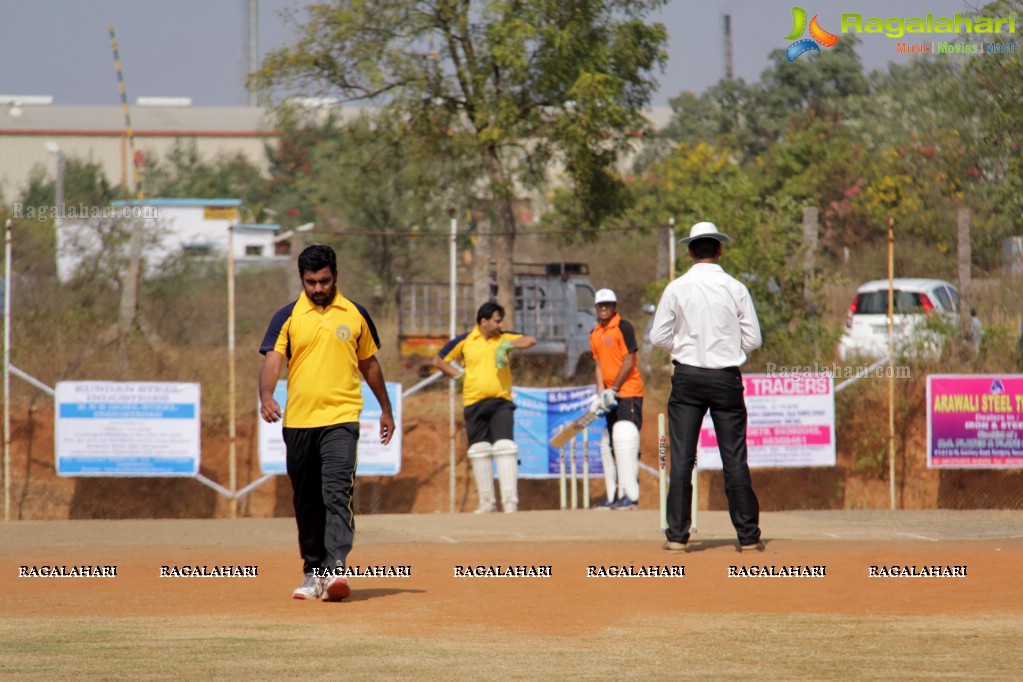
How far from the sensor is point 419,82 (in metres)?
21.1

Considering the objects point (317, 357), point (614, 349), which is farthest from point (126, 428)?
point (317, 357)

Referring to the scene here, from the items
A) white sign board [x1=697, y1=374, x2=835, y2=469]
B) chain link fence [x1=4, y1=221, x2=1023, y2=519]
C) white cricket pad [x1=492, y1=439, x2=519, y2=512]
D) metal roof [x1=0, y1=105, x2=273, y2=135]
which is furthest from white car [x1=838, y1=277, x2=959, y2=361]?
metal roof [x1=0, y1=105, x2=273, y2=135]

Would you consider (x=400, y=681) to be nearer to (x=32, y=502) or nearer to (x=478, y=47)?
(x=32, y=502)

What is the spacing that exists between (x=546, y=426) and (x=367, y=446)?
2.21 m

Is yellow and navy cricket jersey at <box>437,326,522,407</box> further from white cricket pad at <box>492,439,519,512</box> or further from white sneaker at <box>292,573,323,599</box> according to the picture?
white sneaker at <box>292,573,323,599</box>

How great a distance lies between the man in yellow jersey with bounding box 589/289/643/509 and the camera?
13359 mm

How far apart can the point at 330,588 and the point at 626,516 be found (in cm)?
545

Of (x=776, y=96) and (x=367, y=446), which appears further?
(x=776, y=96)

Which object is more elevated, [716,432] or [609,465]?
[716,432]

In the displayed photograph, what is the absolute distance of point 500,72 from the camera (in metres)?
21.5

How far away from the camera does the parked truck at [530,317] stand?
22859 millimetres

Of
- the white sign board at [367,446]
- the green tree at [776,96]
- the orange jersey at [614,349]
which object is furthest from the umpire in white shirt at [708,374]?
the green tree at [776,96]

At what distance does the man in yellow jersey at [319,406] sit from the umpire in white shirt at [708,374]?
7.80 feet

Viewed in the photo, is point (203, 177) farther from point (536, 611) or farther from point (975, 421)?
point (536, 611)
